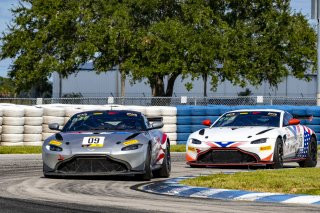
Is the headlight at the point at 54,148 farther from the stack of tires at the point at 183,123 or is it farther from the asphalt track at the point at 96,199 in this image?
the stack of tires at the point at 183,123

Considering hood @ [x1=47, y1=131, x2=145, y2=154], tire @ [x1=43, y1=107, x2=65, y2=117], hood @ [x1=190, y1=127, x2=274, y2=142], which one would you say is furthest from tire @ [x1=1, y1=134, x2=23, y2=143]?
hood @ [x1=47, y1=131, x2=145, y2=154]

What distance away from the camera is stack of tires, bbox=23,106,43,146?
89.1 feet

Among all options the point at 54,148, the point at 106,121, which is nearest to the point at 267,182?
the point at 54,148

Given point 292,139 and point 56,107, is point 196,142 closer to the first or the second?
point 292,139

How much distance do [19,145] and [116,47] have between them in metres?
25.7

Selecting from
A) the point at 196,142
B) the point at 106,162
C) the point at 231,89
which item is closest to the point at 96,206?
the point at 106,162

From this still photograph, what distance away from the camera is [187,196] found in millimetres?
12500

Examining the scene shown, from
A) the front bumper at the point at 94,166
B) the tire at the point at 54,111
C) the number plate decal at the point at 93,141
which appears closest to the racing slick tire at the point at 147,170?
the front bumper at the point at 94,166

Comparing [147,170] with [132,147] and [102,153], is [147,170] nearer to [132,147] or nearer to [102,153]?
[132,147]

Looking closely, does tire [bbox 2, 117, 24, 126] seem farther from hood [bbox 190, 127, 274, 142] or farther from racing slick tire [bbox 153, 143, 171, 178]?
racing slick tire [bbox 153, 143, 171, 178]

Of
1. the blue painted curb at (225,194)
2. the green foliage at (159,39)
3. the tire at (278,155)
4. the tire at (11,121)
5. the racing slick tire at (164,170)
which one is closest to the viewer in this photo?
the blue painted curb at (225,194)

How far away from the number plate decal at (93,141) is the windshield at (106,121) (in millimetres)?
930

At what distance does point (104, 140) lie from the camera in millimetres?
15430

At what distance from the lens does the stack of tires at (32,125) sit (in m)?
27.2
